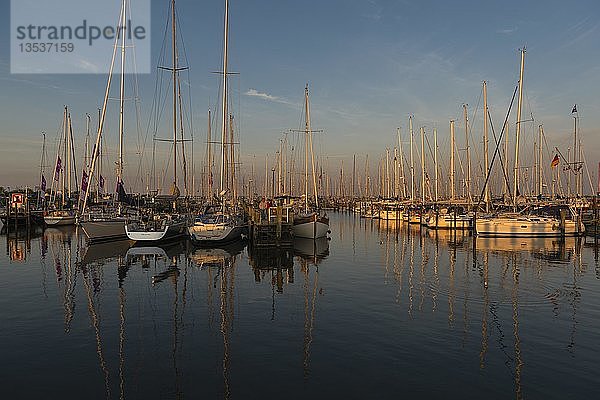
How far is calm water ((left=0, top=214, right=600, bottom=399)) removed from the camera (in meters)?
10.7

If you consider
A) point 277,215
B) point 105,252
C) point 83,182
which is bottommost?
point 105,252

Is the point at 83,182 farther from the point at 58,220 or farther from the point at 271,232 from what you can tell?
the point at 271,232

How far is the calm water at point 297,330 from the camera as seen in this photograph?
35.2 feet

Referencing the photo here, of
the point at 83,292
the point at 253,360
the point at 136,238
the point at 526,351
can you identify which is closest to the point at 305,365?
the point at 253,360

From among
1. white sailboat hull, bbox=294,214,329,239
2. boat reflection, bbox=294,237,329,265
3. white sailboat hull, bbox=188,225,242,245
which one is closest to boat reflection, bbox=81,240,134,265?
white sailboat hull, bbox=188,225,242,245

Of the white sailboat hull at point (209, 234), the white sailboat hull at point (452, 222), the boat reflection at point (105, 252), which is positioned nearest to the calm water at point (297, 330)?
the boat reflection at point (105, 252)

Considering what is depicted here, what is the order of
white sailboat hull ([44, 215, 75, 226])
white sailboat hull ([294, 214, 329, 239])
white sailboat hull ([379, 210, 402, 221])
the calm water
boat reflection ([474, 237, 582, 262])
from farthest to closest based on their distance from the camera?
white sailboat hull ([379, 210, 402, 221]), white sailboat hull ([44, 215, 75, 226]), white sailboat hull ([294, 214, 329, 239]), boat reflection ([474, 237, 582, 262]), the calm water

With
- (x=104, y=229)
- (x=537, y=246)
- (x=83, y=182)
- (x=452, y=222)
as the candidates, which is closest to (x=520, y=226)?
(x=537, y=246)

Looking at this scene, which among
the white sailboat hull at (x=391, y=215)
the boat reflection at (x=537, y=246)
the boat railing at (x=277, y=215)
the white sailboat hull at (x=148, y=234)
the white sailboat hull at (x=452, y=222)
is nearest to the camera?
the boat reflection at (x=537, y=246)

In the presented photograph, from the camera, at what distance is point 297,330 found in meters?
15.1

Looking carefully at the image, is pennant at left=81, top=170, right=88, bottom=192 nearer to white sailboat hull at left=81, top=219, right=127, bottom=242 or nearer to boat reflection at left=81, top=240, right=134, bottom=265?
white sailboat hull at left=81, top=219, right=127, bottom=242

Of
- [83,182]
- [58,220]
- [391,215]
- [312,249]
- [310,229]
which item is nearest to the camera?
[312,249]

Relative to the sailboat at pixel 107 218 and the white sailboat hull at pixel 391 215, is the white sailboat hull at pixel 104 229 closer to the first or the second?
the sailboat at pixel 107 218

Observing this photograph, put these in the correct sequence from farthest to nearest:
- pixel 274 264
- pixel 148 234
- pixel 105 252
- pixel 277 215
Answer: pixel 277 215 < pixel 148 234 < pixel 105 252 < pixel 274 264
